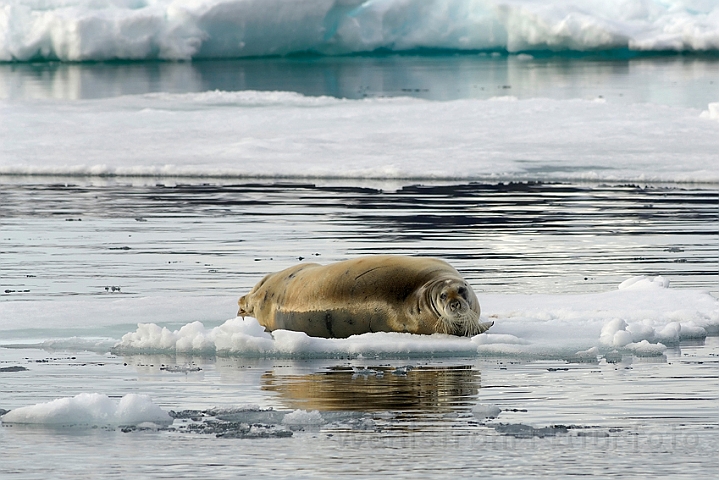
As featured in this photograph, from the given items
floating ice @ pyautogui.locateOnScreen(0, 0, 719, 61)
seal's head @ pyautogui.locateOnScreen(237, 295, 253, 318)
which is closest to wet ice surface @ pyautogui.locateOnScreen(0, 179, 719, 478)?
seal's head @ pyautogui.locateOnScreen(237, 295, 253, 318)

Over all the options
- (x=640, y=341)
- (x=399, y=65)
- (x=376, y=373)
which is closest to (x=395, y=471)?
(x=376, y=373)

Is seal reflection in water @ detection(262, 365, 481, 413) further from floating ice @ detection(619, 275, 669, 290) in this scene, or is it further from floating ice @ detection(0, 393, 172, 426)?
floating ice @ detection(619, 275, 669, 290)

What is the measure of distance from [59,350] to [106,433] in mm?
1831

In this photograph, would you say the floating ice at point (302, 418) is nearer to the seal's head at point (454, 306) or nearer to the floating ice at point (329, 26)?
the seal's head at point (454, 306)

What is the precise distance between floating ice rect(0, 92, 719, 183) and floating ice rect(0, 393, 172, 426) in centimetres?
1196

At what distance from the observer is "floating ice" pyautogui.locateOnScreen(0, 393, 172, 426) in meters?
4.48

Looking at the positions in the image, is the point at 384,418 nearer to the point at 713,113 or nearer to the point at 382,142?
the point at 382,142

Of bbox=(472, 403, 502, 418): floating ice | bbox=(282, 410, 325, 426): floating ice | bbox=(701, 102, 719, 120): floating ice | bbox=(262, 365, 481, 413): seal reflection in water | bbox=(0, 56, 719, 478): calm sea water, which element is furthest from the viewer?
bbox=(701, 102, 719, 120): floating ice

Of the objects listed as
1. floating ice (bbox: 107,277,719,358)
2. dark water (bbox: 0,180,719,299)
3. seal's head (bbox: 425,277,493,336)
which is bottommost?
floating ice (bbox: 107,277,719,358)

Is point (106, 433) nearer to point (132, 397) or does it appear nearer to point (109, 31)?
point (132, 397)

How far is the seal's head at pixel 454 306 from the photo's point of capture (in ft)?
20.4

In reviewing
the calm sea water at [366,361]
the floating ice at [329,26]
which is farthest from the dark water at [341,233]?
the floating ice at [329,26]

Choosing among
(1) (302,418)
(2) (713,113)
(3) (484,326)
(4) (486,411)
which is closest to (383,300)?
(3) (484,326)

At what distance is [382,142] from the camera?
19344 millimetres
